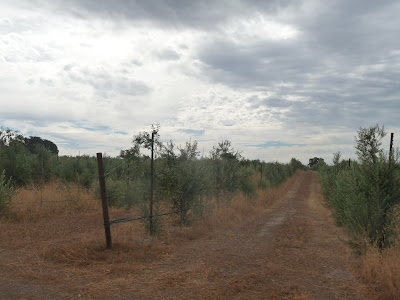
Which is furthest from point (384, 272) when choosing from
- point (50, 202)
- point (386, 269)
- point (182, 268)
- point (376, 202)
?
point (50, 202)

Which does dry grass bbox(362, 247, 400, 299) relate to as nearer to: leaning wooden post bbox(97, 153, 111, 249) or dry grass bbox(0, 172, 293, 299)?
dry grass bbox(0, 172, 293, 299)

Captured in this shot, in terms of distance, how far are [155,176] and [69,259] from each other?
12.3 feet

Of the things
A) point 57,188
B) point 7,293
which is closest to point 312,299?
point 7,293

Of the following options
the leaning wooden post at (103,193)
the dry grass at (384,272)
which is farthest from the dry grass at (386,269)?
the leaning wooden post at (103,193)

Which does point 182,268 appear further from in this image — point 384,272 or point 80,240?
point 384,272

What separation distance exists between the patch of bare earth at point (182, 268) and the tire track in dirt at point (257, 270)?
0.02m

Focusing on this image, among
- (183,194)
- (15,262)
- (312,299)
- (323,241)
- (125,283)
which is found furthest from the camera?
(183,194)

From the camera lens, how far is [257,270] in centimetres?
699

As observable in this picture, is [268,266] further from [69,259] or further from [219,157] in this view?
[219,157]

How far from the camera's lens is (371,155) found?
8.71 metres

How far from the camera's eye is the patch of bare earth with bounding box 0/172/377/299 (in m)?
5.71

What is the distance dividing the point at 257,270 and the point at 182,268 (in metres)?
1.76

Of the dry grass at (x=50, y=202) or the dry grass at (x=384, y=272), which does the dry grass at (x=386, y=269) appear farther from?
the dry grass at (x=50, y=202)

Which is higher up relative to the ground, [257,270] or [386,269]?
[386,269]
